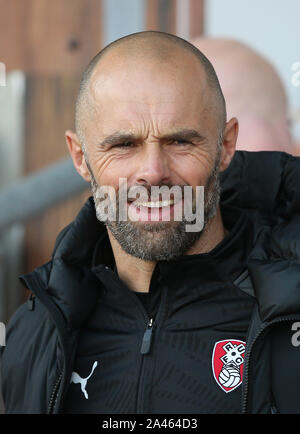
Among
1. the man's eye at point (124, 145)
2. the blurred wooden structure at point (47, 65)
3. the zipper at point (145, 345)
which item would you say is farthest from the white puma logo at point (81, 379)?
the blurred wooden structure at point (47, 65)

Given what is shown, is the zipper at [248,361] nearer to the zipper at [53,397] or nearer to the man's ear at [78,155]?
the zipper at [53,397]

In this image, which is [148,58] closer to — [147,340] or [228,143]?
[228,143]

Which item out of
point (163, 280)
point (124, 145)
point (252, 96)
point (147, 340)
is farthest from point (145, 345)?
point (252, 96)

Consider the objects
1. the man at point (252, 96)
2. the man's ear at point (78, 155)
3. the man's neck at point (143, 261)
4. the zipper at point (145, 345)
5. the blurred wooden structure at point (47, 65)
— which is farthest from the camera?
the blurred wooden structure at point (47, 65)

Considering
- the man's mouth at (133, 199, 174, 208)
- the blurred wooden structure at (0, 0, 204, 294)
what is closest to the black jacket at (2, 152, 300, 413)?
the man's mouth at (133, 199, 174, 208)

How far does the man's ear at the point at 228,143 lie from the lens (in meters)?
1.89

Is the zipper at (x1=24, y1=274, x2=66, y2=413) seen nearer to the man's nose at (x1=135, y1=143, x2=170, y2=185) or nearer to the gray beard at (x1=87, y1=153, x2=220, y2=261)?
the gray beard at (x1=87, y1=153, x2=220, y2=261)

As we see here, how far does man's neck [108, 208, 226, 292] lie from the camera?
1.85m

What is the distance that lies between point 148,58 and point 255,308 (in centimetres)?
60

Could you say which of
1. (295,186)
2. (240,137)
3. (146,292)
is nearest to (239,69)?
(240,137)

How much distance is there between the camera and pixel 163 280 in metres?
1.81

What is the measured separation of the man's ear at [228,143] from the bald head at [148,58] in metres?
0.05

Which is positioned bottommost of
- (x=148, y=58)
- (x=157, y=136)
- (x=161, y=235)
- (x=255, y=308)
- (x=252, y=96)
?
(x=255, y=308)

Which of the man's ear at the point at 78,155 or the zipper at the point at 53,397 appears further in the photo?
the man's ear at the point at 78,155
